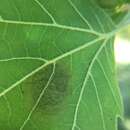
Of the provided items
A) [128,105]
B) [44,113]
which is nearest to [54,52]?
[44,113]

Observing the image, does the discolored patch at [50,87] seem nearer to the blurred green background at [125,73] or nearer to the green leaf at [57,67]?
the green leaf at [57,67]

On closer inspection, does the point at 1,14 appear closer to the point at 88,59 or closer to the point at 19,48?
the point at 19,48

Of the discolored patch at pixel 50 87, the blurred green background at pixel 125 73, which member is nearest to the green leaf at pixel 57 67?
the discolored patch at pixel 50 87

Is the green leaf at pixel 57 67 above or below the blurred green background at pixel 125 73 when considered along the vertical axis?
below

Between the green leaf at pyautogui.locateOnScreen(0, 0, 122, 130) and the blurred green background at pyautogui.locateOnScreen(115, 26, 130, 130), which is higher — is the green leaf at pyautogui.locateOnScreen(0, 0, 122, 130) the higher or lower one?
the lower one

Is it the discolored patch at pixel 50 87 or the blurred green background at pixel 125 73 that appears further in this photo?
the blurred green background at pixel 125 73

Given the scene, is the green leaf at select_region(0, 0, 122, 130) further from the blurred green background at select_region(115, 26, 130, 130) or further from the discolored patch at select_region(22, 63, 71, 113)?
the blurred green background at select_region(115, 26, 130, 130)

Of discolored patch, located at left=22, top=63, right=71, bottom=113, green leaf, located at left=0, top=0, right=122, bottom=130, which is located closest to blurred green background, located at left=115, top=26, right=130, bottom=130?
green leaf, located at left=0, top=0, right=122, bottom=130
